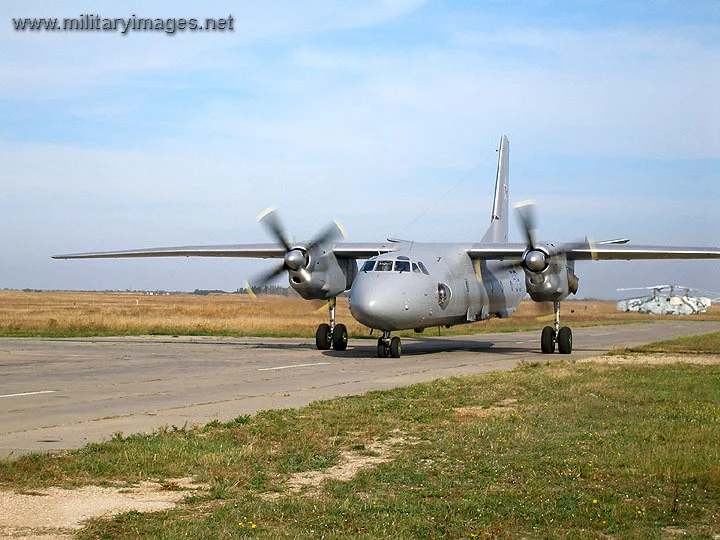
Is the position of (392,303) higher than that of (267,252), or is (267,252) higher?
(267,252)

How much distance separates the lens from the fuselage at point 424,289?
23516mm

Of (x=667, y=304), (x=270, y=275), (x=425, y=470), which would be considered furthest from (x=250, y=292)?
(x=667, y=304)

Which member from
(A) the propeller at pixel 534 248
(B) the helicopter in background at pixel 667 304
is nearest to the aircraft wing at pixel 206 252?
(A) the propeller at pixel 534 248

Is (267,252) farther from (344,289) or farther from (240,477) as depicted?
(240,477)

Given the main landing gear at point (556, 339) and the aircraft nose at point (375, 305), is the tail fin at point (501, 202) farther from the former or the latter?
the aircraft nose at point (375, 305)

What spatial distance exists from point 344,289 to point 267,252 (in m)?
3.01

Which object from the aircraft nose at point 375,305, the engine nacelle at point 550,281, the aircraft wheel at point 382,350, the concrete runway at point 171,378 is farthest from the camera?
the engine nacelle at point 550,281

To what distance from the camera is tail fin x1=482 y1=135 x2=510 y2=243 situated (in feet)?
114

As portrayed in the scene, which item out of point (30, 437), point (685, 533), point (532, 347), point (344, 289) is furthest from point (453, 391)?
point (532, 347)

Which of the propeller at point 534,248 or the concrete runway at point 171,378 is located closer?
the concrete runway at point 171,378

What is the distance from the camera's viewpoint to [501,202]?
36000 millimetres

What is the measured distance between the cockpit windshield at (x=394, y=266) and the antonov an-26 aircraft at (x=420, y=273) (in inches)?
1.2

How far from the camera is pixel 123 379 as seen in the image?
17875mm

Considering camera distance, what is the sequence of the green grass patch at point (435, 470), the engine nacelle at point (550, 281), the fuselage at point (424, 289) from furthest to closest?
the engine nacelle at point (550, 281) → the fuselage at point (424, 289) → the green grass patch at point (435, 470)
